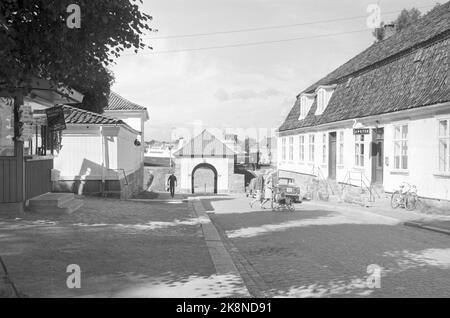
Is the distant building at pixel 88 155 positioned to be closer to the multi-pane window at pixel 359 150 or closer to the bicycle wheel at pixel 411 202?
the multi-pane window at pixel 359 150

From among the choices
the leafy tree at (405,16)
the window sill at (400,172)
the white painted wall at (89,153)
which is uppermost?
the leafy tree at (405,16)

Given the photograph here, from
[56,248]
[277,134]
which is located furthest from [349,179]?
[56,248]

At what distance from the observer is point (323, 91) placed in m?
28.8

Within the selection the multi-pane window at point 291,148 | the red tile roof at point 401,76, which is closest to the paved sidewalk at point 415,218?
Result: the red tile roof at point 401,76

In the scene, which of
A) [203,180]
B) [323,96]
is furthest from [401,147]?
[203,180]

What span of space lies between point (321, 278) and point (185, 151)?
48798 mm

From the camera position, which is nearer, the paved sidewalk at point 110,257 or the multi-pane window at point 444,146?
the paved sidewalk at point 110,257

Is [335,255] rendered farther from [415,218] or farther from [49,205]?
[49,205]

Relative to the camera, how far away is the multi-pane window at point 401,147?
1979 cm

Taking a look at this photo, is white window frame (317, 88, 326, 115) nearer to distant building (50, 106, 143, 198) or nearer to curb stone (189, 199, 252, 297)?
distant building (50, 106, 143, 198)

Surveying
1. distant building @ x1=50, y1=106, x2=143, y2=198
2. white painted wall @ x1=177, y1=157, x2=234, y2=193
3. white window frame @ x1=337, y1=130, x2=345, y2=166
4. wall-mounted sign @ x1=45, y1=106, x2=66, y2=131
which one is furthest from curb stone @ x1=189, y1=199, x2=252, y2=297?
white painted wall @ x1=177, y1=157, x2=234, y2=193

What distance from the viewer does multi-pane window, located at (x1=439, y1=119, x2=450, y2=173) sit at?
1655cm

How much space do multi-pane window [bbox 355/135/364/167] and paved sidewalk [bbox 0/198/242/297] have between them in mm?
12811
